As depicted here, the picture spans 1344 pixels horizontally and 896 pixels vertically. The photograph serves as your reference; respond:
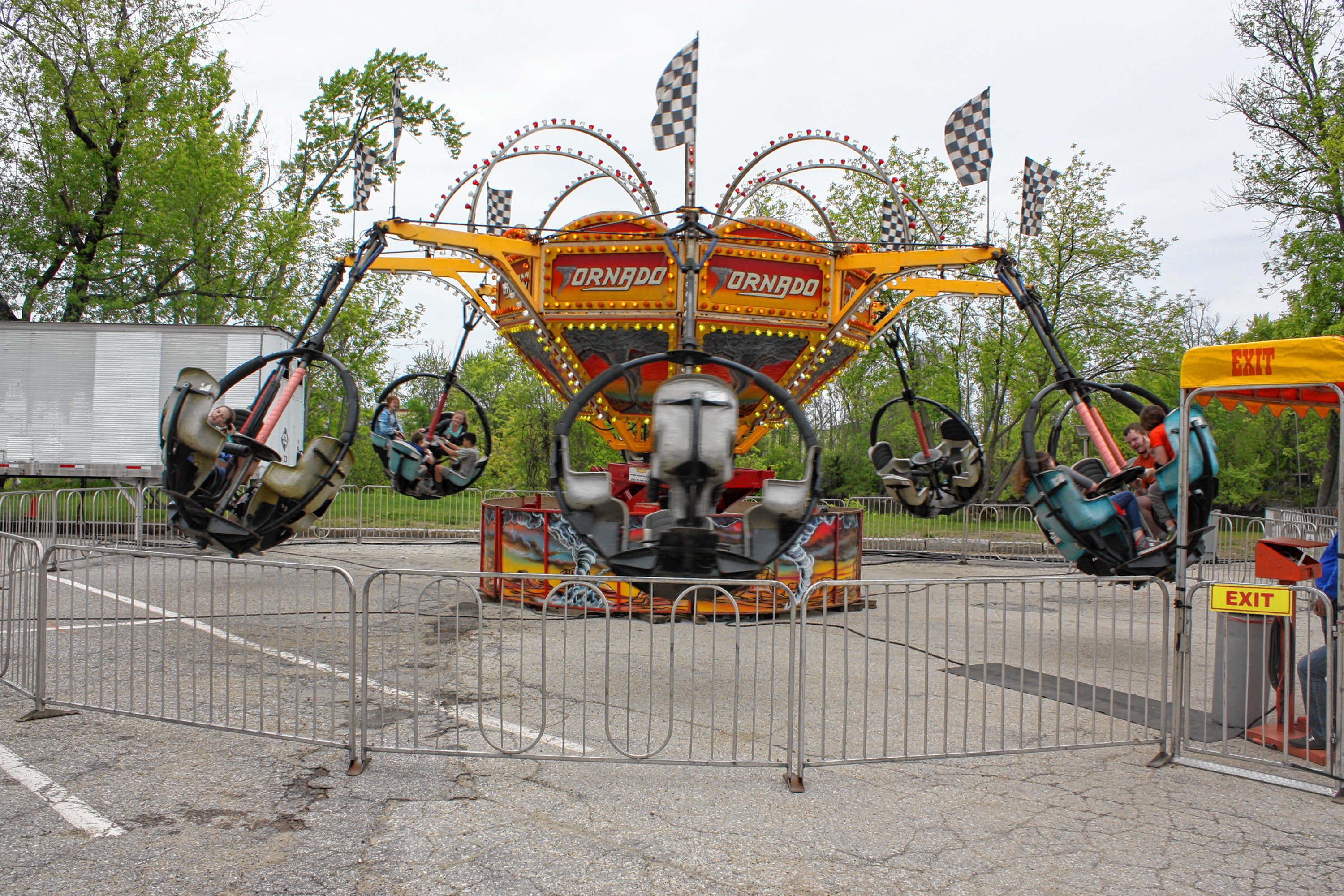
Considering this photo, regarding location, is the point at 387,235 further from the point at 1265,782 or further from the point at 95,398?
the point at 95,398

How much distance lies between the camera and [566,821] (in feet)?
12.5

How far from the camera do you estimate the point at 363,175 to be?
26.3ft

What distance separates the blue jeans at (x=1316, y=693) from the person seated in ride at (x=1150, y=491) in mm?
1383

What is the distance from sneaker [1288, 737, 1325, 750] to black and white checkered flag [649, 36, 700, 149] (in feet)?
19.4

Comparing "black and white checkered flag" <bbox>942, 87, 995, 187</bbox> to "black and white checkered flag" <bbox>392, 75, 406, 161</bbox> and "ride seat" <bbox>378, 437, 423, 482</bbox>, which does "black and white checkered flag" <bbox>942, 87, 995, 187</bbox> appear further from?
"ride seat" <bbox>378, 437, 423, 482</bbox>

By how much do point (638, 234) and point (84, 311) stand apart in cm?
1793

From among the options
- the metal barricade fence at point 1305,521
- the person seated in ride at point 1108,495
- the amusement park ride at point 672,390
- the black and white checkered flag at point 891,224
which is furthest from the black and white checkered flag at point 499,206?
the metal barricade fence at point 1305,521

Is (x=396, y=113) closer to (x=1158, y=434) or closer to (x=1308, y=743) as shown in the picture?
(x=1158, y=434)

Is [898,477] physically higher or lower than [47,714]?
higher

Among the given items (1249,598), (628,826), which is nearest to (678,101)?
(1249,598)

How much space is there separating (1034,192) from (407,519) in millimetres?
13407

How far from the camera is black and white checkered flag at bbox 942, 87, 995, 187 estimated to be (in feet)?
25.9

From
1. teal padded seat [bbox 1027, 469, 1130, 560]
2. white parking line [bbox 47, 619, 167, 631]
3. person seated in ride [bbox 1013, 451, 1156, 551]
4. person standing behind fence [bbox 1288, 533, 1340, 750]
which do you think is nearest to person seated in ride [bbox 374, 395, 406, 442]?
white parking line [bbox 47, 619, 167, 631]

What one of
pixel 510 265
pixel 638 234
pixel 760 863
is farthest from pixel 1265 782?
pixel 510 265
